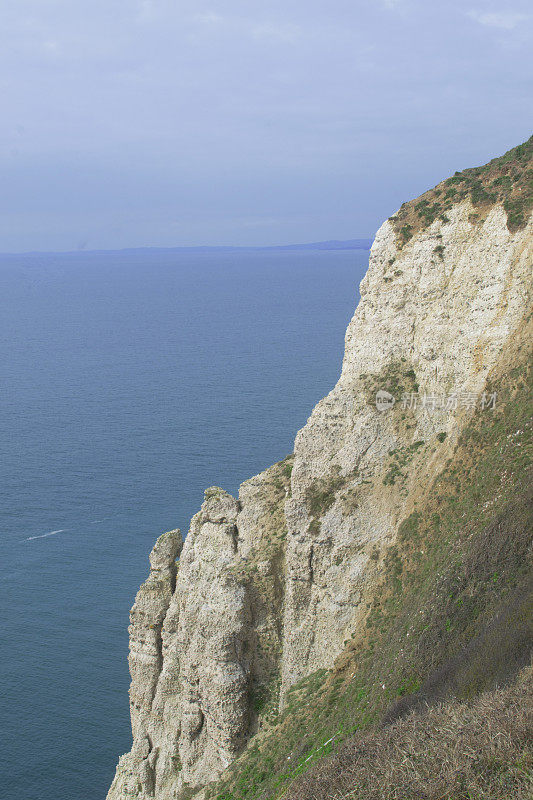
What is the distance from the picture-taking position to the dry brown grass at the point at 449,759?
1894cm

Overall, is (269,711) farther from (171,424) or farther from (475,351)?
(171,424)

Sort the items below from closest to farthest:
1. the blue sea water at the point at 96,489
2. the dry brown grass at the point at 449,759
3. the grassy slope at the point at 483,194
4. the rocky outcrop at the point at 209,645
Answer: the dry brown grass at the point at 449,759
the rocky outcrop at the point at 209,645
the grassy slope at the point at 483,194
the blue sea water at the point at 96,489

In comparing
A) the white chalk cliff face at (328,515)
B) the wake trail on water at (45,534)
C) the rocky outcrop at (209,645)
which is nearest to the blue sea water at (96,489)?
the wake trail on water at (45,534)

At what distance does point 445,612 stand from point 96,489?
70.1 m

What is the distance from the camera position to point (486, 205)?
4391cm

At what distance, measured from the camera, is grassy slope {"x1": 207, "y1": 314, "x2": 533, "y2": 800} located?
27094mm

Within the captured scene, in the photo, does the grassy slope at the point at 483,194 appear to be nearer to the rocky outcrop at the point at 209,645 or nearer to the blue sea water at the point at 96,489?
the rocky outcrop at the point at 209,645

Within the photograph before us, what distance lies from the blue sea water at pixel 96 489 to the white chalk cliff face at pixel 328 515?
460 inches

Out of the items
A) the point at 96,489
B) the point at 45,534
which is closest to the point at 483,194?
the point at 45,534

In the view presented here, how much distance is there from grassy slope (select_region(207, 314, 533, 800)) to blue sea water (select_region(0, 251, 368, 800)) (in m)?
21.2

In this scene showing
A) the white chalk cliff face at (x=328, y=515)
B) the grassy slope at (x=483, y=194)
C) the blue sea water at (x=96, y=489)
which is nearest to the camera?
the white chalk cliff face at (x=328, y=515)

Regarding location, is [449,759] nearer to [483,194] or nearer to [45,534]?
[483,194]

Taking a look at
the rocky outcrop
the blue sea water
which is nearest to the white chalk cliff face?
the rocky outcrop

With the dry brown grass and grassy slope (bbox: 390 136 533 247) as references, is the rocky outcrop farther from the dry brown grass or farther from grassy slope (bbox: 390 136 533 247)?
the dry brown grass
